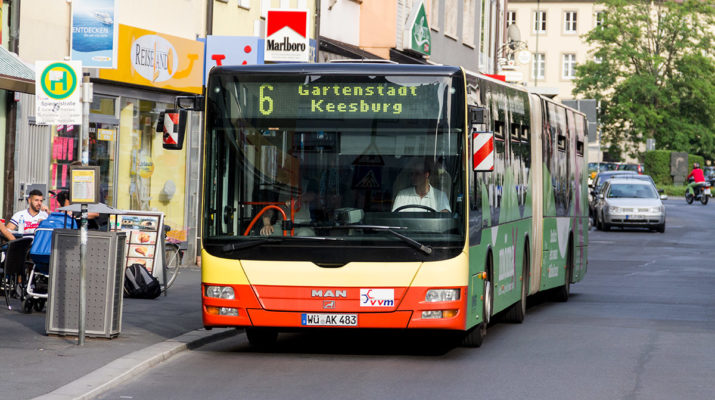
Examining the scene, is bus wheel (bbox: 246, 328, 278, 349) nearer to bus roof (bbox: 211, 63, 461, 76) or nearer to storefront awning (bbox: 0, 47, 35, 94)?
bus roof (bbox: 211, 63, 461, 76)

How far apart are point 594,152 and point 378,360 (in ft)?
369

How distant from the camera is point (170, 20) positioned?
24.5 metres

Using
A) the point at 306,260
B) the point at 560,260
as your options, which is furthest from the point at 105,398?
the point at 560,260

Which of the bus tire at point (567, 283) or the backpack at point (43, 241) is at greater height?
the backpack at point (43, 241)

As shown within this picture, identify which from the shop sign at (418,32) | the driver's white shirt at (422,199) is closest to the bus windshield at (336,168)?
the driver's white shirt at (422,199)

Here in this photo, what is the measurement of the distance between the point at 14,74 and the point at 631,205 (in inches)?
1162

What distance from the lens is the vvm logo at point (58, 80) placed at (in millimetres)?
13180

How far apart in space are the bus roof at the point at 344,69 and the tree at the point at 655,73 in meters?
91.6

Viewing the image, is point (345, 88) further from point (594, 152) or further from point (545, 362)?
point (594, 152)

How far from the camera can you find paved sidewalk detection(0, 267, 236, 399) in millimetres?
10555

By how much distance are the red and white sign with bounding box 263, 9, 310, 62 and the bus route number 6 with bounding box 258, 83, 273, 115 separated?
354 inches

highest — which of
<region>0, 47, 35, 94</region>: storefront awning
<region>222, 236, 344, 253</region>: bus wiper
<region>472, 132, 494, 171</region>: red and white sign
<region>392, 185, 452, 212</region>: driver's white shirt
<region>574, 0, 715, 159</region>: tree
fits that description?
<region>574, 0, 715, 159</region>: tree

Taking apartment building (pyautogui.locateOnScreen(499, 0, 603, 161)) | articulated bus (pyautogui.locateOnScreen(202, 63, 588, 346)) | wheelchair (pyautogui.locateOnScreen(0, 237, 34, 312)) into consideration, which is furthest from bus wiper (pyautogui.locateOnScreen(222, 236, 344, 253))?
apartment building (pyautogui.locateOnScreen(499, 0, 603, 161))

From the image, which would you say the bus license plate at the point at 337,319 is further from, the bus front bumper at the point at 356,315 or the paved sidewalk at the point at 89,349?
the paved sidewalk at the point at 89,349
